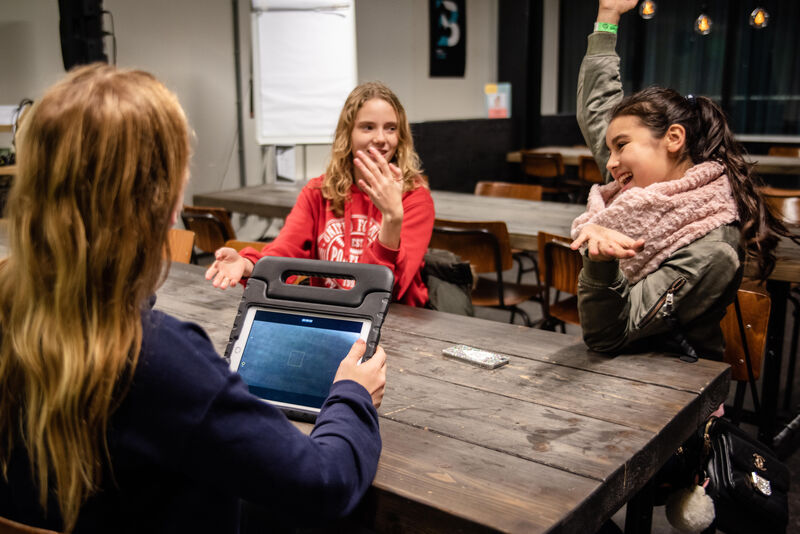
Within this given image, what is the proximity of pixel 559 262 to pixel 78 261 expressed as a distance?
2234 millimetres

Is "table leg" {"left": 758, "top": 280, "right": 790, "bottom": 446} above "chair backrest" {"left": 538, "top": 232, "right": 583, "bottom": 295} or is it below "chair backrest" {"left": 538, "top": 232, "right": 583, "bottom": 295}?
below

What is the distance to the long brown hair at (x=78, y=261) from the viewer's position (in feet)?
2.26

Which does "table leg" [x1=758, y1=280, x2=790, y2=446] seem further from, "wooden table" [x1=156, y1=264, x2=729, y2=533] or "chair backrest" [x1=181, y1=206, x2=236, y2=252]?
"chair backrest" [x1=181, y1=206, x2=236, y2=252]

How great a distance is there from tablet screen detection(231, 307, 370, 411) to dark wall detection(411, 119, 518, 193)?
5352 mm

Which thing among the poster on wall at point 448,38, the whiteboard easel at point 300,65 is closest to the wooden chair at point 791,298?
the whiteboard easel at point 300,65

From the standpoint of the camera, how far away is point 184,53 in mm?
5418

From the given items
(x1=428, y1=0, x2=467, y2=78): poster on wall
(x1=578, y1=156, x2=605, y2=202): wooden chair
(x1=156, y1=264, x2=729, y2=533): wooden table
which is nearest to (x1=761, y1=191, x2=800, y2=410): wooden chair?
(x1=156, y1=264, x2=729, y2=533): wooden table

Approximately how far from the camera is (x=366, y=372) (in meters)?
0.99

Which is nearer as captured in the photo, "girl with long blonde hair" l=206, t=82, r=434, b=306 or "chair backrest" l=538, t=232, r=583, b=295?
"girl with long blonde hair" l=206, t=82, r=434, b=306

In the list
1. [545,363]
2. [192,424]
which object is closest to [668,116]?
[545,363]

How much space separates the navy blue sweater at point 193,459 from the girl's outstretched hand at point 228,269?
3.05ft

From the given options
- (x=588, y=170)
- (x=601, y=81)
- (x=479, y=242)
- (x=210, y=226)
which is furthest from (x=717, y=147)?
(x=588, y=170)

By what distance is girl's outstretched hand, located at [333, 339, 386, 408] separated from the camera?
0.98 m

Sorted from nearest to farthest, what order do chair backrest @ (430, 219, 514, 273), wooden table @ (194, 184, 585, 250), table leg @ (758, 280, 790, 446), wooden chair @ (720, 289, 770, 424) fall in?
wooden chair @ (720, 289, 770, 424), table leg @ (758, 280, 790, 446), chair backrest @ (430, 219, 514, 273), wooden table @ (194, 184, 585, 250)
